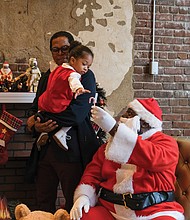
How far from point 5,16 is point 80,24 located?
2.08 feet

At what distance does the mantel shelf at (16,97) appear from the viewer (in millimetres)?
3127

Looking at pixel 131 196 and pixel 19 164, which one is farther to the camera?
pixel 19 164

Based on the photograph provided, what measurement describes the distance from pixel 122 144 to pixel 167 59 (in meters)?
1.82

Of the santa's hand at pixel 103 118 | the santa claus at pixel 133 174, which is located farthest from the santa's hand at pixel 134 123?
the santa's hand at pixel 103 118

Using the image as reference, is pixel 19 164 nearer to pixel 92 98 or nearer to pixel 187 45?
pixel 92 98

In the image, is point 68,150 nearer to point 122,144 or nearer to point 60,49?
point 122,144

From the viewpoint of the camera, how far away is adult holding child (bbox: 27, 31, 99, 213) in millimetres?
2371

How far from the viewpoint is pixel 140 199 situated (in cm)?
217

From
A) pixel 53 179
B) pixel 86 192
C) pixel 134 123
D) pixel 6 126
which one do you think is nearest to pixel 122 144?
pixel 134 123

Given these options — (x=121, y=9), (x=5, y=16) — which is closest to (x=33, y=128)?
(x=5, y=16)

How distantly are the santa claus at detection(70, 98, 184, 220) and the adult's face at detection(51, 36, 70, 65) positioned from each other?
59 cm

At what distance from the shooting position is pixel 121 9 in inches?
141

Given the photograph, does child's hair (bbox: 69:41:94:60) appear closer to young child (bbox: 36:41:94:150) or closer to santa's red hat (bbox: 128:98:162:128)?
young child (bbox: 36:41:94:150)

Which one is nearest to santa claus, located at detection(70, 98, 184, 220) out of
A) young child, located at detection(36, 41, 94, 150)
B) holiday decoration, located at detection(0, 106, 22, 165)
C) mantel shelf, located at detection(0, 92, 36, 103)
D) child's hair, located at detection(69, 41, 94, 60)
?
young child, located at detection(36, 41, 94, 150)
